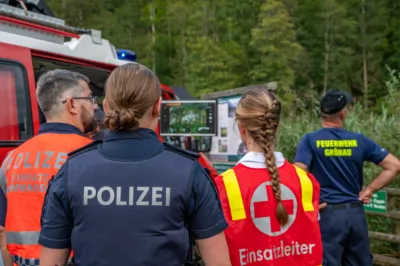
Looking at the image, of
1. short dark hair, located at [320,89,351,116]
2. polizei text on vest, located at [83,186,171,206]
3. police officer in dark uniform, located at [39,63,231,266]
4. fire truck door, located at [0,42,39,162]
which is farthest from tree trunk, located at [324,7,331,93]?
polizei text on vest, located at [83,186,171,206]

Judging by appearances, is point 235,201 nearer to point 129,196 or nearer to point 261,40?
point 129,196

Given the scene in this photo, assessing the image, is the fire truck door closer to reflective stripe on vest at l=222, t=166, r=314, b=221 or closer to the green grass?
reflective stripe on vest at l=222, t=166, r=314, b=221

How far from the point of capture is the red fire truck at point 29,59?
14.4 ft

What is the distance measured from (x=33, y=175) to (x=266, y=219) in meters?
1.10

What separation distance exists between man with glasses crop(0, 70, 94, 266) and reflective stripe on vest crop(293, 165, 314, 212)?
1.06 metres

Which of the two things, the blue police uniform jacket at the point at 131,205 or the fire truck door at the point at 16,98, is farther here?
the fire truck door at the point at 16,98

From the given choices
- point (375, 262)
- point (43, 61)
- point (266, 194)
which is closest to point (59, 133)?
point (266, 194)

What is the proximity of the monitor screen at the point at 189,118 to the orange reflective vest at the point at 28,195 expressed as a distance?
4.15 meters

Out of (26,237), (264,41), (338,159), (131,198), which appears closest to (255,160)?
(131,198)

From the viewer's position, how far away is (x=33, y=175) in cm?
277

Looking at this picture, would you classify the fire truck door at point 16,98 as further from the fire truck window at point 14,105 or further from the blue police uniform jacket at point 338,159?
the blue police uniform jacket at point 338,159

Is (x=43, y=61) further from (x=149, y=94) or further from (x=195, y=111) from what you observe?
(x=149, y=94)

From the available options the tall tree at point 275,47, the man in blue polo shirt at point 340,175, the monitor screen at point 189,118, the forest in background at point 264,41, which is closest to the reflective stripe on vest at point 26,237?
the man in blue polo shirt at point 340,175

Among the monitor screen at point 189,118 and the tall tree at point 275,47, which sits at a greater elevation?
the tall tree at point 275,47
